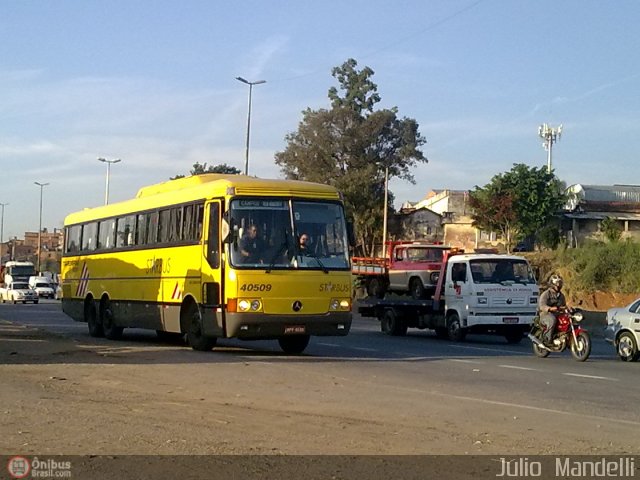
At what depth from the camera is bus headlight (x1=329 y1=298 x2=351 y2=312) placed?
17.1 m

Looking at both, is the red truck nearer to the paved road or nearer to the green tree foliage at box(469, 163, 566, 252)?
the paved road

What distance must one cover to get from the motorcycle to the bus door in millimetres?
6698

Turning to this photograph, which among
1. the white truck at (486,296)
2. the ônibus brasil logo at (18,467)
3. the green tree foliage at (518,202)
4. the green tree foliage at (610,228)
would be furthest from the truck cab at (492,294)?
the green tree foliage at (518,202)

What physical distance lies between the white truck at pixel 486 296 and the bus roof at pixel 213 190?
672 cm

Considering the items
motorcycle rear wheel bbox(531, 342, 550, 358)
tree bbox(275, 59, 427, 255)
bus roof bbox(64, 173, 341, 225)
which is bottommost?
motorcycle rear wheel bbox(531, 342, 550, 358)

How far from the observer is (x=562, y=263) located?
4625 centimetres

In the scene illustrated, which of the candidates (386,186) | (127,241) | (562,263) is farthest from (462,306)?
(386,186)

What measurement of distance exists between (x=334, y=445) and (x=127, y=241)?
14888 mm

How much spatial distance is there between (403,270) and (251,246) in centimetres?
1717

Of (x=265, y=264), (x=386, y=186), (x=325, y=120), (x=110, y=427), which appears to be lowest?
(x=110, y=427)

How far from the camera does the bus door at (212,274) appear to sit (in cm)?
1691

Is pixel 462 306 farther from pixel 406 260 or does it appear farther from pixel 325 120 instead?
pixel 325 120

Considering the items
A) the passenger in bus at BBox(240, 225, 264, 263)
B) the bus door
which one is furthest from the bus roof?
the passenger in bus at BBox(240, 225, 264, 263)

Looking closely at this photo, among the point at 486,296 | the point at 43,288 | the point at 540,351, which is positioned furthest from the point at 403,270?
the point at 43,288
